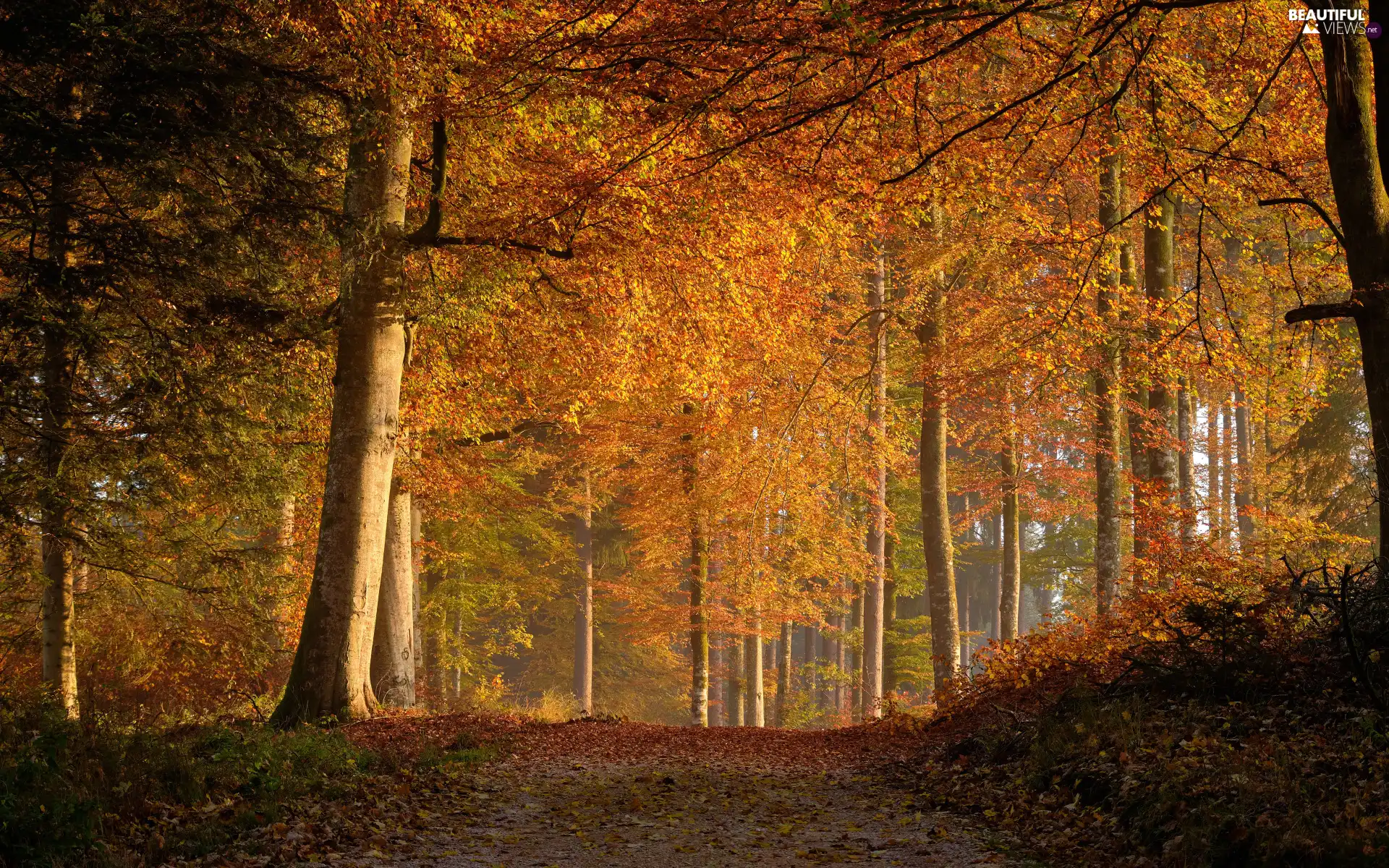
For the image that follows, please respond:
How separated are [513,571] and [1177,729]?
2179 centimetres

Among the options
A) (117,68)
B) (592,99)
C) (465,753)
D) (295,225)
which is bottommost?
(465,753)

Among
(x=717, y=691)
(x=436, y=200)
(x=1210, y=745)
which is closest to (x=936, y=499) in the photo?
(x=436, y=200)

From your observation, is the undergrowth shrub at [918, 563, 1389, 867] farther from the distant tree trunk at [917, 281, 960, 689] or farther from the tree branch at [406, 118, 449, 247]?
the tree branch at [406, 118, 449, 247]

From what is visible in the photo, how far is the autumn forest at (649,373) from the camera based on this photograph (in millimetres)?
6273

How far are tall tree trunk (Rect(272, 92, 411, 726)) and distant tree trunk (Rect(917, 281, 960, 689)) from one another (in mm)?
9451

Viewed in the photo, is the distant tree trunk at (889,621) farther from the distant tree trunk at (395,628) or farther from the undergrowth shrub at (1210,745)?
the undergrowth shrub at (1210,745)

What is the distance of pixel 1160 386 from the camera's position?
14.0 m

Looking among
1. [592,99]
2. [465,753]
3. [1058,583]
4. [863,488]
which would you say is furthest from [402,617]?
[1058,583]

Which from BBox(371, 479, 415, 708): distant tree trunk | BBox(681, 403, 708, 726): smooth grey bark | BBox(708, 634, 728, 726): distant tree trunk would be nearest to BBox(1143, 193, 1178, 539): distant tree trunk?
BBox(681, 403, 708, 726): smooth grey bark

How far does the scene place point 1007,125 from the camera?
11164 millimetres

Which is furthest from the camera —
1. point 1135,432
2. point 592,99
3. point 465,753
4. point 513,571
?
point 513,571

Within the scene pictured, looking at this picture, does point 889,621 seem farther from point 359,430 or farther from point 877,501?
point 359,430

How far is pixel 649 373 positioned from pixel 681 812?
350 inches

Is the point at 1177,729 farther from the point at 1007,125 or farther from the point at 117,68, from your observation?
the point at 117,68
